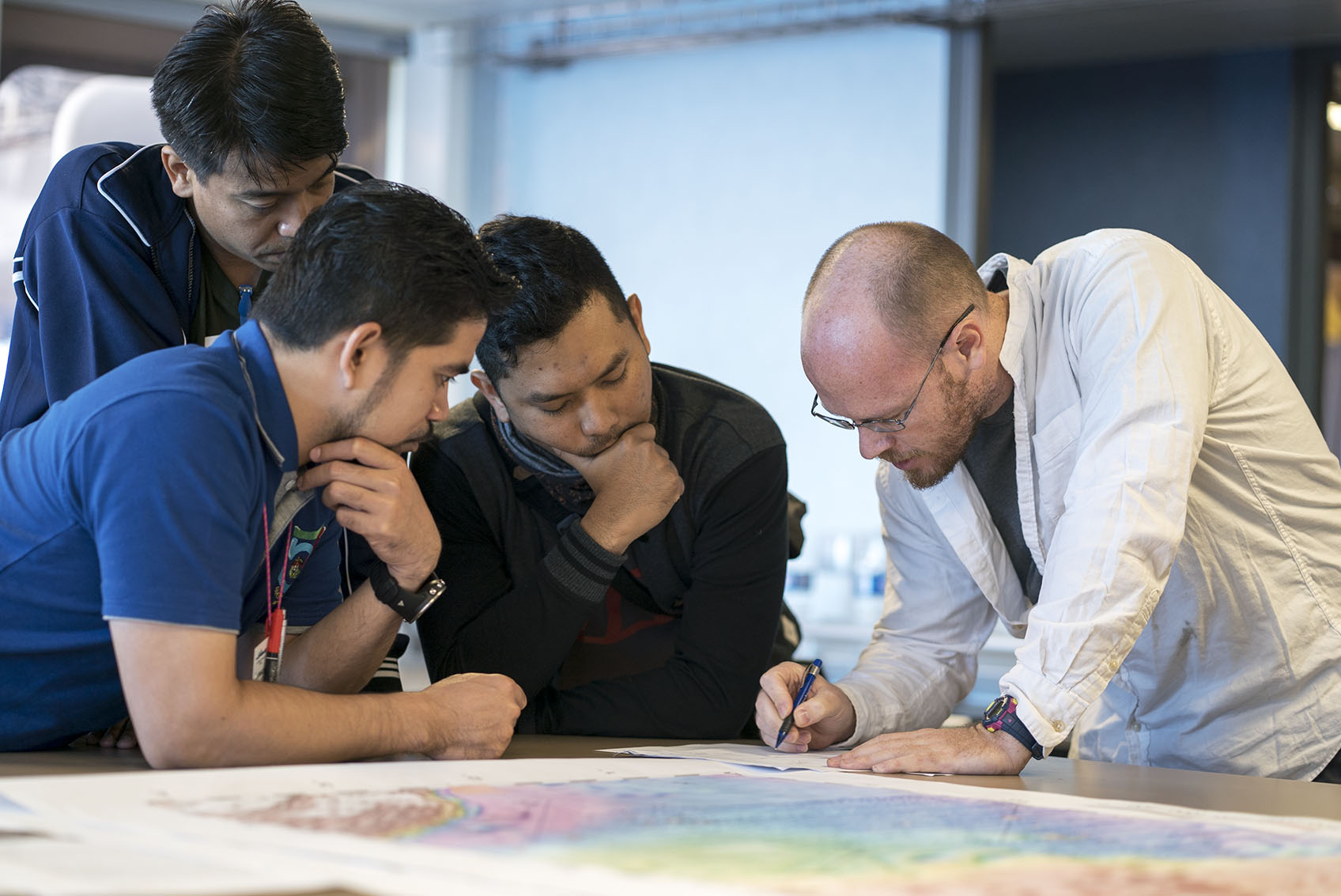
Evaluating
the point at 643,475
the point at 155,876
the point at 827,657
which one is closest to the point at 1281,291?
the point at 827,657

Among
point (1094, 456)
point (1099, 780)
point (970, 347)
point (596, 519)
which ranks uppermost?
point (970, 347)

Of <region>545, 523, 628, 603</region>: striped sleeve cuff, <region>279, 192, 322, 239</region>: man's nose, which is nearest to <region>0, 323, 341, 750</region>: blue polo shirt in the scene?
<region>279, 192, 322, 239</region>: man's nose

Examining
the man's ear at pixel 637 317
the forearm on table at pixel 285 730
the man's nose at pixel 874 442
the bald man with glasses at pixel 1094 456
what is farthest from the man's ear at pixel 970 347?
the forearm on table at pixel 285 730

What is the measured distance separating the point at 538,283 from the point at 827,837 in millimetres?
962

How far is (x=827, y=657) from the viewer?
3.83 m

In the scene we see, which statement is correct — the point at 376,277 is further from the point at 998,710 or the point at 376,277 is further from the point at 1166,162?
the point at 1166,162

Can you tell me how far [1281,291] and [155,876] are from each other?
4231 millimetres

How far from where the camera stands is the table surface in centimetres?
122

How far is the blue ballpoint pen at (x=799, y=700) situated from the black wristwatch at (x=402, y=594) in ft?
1.50

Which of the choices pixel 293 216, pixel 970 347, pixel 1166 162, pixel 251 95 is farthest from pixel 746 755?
pixel 1166 162

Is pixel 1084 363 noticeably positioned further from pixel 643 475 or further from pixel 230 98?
pixel 230 98

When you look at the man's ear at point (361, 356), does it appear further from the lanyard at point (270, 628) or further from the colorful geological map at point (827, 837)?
the colorful geological map at point (827, 837)

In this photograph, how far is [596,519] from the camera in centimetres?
175

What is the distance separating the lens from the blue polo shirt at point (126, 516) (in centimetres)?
114
